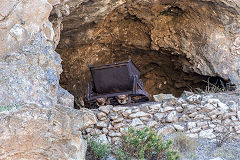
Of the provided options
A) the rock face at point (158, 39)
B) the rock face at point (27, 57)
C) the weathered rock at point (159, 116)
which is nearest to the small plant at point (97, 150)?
the rock face at point (27, 57)

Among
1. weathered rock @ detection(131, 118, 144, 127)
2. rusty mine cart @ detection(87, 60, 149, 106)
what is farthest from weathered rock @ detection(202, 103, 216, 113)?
rusty mine cart @ detection(87, 60, 149, 106)

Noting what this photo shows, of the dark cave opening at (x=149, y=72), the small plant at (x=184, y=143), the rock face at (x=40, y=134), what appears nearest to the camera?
the rock face at (x=40, y=134)

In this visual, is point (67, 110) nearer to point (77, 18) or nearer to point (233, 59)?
point (77, 18)

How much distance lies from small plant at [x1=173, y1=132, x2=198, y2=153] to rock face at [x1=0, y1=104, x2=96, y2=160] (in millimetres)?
1646

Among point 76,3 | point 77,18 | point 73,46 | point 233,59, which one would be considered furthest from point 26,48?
point 233,59

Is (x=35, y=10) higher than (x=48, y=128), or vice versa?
(x=35, y=10)

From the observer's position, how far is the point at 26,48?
5062 millimetres

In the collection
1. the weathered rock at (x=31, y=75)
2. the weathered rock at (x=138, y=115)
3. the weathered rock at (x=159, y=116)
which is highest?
the weathered rock at (x=31, y=75)

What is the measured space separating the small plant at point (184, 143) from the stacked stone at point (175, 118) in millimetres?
231

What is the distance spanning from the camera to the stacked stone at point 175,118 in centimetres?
589

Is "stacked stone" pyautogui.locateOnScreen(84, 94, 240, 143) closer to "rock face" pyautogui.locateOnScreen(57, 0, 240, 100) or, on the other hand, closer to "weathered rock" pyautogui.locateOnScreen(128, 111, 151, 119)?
"weathered rock" pyautogui.locateOnScreen(128, 111, 151, 119)

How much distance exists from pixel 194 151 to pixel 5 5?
11.0 feet

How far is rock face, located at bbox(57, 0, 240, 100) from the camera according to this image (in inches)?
299

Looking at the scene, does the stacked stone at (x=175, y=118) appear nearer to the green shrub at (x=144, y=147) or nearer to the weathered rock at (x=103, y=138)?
the weathered rock at (x=103, y=138)
